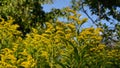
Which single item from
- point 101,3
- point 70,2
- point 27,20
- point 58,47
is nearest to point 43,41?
point 58,47

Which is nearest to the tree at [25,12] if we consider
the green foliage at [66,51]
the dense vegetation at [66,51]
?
the dense vegetation at [66,51]

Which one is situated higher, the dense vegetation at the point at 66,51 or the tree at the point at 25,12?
the tree at the point at 25,12

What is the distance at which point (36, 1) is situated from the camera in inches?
723

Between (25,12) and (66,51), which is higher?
(25,12)

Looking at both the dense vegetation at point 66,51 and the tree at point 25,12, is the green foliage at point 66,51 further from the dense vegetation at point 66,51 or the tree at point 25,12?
the tree at point 25,12

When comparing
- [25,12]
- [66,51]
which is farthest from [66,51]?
[25,12]

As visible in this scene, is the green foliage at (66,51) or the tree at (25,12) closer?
the green foliage at (66,51)

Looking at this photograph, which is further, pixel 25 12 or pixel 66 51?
pixel 25 12

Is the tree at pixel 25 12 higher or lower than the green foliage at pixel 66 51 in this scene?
higher

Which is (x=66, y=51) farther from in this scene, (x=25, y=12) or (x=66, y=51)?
(x=25, y=12)

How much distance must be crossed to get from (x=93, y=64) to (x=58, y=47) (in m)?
0.73

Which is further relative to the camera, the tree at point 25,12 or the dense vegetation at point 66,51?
the tree at point 25,12

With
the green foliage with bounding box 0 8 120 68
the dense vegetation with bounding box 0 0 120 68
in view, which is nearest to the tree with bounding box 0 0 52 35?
the dense vegetation with bounding box 0 0 120 68

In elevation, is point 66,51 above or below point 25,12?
below
